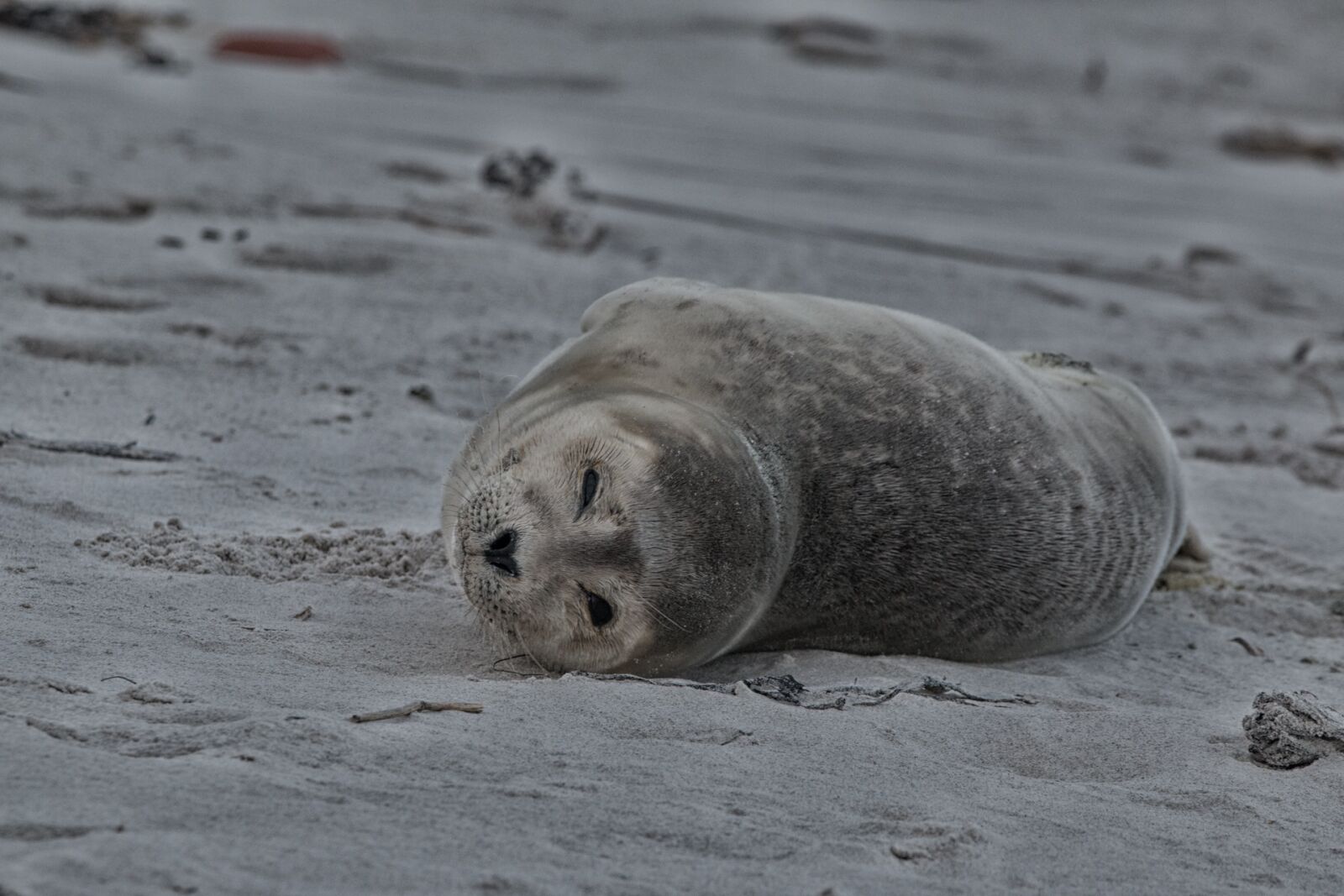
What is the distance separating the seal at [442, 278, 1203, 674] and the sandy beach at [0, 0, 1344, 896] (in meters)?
0.13

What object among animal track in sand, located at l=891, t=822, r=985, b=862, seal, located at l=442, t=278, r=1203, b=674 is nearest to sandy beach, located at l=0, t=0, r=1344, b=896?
animal track in sand, located at l=891, t=822, r=985, b=862

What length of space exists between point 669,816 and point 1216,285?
18.8ft

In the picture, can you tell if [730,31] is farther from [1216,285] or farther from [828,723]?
[828,723]

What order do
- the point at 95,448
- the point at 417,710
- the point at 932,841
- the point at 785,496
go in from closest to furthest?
the point at 932,841 < the point at 417,710 < the point at 785,496 < the point at 95,448

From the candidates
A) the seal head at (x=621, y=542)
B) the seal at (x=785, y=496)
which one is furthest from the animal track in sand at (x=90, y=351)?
the seal head at (x=621, y=542)

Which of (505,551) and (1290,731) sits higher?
(505,551)

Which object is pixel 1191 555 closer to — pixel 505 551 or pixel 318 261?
pixel 505 551

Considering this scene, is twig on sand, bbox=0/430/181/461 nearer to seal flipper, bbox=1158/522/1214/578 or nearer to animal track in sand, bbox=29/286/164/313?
animal track in sand, bbox=29/286/164/313

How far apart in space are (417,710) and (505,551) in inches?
18.7

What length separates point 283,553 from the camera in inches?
135

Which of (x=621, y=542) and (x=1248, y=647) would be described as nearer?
(x=621, y=542)

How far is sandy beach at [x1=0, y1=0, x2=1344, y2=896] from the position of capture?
7.52 ft

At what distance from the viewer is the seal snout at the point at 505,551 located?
3.02 m

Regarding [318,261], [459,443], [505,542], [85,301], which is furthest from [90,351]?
A: [505,542]
